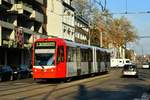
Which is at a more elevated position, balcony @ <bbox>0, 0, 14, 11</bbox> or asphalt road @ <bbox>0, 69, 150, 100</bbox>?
balcony @ <bbox>0, 0, 14, 11</bbox>

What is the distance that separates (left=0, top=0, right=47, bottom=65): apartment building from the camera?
2382 inches

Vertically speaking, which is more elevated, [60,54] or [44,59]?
[60,54]

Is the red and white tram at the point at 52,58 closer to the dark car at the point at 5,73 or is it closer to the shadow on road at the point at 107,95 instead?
the dark car at the point at 5,73

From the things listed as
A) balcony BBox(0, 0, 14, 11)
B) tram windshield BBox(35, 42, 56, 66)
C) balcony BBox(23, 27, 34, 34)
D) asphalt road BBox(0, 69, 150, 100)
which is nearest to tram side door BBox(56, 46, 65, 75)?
tram windshield BBox(35, 42, 56, 66)

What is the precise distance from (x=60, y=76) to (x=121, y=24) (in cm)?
9238

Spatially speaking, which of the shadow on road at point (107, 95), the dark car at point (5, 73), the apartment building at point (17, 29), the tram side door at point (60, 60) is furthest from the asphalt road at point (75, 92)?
the apartment building at point (17, 29)

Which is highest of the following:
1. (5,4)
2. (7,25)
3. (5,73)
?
(5,4)

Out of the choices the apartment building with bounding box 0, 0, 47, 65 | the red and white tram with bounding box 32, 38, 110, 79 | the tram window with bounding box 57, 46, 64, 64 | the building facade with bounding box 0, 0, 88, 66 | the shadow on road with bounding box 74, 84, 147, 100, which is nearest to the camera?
the shadow on road with bounding box 74, 84, 147, 100

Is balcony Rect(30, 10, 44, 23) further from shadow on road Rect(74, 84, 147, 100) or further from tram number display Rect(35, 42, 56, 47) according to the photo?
shadow on road Rect(74, 84, 147, 100)

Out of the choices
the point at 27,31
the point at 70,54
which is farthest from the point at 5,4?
the point at 70,54

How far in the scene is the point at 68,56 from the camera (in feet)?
120

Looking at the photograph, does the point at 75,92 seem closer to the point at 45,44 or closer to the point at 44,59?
the point at 44,59

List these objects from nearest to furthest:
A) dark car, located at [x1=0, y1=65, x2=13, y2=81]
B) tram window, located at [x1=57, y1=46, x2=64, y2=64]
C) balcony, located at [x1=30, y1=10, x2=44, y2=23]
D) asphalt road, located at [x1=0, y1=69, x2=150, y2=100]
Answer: asphalt road, located at [x1=0, y1=69, x2=150, y2=100] < tram window, located at [x1=57, y1=46, x2=64, y2=64] < dark car, located at [x1=0, y1=65, x2=13, y2=81] < balcony, located at [x1=30, y1=10, x2=44, y2=23]

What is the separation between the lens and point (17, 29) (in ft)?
206
